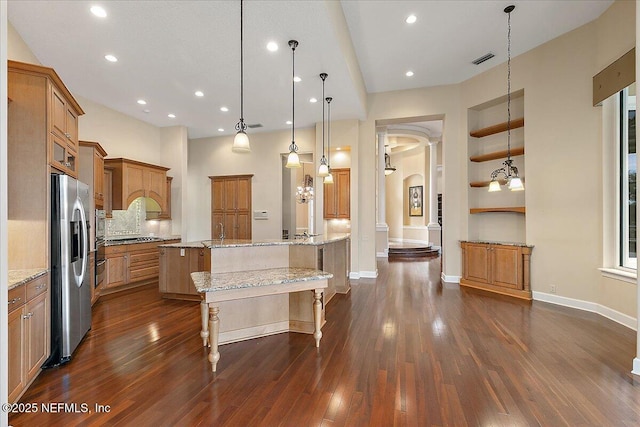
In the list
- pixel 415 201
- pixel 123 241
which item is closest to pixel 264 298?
pixel 123 241

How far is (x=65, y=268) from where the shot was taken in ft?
8.79

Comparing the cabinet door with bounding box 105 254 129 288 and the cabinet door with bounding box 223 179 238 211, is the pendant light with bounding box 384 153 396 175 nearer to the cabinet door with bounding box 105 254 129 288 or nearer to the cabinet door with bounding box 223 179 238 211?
the cabinet door with bounding box 223 179 238 211

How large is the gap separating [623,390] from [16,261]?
513 cm

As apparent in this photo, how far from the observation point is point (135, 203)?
6602 millimetres

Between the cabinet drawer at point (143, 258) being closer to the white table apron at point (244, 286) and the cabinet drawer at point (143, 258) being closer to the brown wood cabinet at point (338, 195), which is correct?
the white table apron at point (244, 286)

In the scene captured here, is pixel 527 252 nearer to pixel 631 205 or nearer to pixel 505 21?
pixel 631 205

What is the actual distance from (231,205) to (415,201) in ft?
27.6

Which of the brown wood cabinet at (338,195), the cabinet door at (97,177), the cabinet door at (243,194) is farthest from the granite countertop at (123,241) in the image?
the brown wood cabinet at (338,195)

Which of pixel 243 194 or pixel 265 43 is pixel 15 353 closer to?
pixel 265 43

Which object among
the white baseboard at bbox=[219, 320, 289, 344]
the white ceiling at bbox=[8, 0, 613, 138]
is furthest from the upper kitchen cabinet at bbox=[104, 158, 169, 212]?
the white baseboard at bbox=[219, 320, 289, 344]

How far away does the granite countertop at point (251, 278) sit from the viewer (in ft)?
8.55

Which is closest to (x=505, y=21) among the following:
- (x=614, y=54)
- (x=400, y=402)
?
(x=614, y=54)

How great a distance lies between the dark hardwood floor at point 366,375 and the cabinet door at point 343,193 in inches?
145

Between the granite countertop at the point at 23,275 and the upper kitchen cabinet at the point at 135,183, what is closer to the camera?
the granite countertop at the point at 23,275
